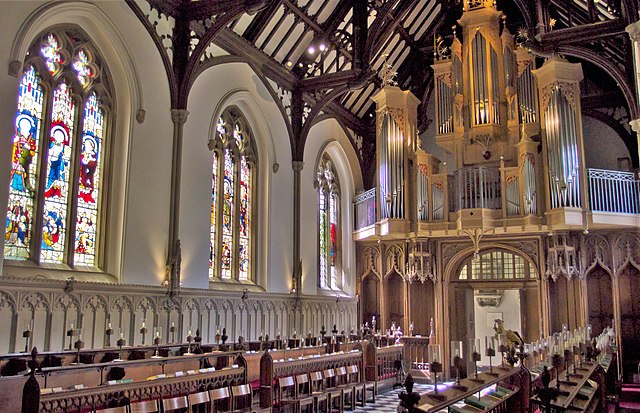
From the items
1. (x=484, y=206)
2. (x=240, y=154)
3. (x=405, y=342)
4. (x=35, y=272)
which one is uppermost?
(x=240, y=154)

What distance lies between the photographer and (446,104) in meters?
17.8

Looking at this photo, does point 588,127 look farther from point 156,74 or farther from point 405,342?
point 156,74

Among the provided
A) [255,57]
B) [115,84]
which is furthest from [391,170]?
[115,84]

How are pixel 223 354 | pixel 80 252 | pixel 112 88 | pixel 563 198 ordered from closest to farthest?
1. pixel 223 354
2. pixel 80 252
3. pixel 112 88
4. pixel 563 198

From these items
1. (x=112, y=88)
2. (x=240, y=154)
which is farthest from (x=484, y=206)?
(x=112, y=88)

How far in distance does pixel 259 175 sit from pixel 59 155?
5.97m

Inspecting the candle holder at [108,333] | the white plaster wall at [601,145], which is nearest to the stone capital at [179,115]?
the candle holder at [108,333]

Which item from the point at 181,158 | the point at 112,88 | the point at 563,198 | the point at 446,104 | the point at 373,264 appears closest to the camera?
the point at 112,88

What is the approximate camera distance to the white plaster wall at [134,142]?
11.4m

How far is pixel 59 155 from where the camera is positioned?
1088 centimetres

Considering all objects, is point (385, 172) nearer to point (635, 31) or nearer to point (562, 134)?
point (562, 134)

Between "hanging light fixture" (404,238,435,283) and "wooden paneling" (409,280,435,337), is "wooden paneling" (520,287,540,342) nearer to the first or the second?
"wooden paneling" (409,280,435,337)

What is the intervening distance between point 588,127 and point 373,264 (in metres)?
7.77

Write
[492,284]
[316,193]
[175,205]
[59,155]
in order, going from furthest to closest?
[492,284], [316,193], [175,205], [59,155]
